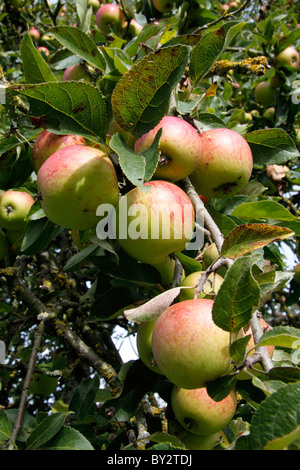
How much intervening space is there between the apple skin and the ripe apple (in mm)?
111

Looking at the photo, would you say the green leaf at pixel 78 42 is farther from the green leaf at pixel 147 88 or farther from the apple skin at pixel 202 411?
the apple skin at pixel 202 411

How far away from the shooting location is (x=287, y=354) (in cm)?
95

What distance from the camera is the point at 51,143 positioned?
1123 mm

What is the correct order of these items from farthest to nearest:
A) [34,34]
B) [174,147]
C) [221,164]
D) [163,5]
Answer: [34,34] < [163,5] < [221,164] < [174,147]

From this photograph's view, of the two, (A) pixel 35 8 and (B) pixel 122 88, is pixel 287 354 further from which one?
(A) pixel 35 8

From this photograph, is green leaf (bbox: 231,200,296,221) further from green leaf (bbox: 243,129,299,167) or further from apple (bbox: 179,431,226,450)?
apple (bbox: 179,431,226,450)

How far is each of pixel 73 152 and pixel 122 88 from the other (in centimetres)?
18

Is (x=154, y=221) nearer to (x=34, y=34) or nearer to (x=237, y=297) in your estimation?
(x=237, y=297)

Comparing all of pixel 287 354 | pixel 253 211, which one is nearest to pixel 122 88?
pixel 253 211

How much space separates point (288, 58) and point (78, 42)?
6.22ft

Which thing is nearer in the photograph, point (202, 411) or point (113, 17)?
point (202, 411)

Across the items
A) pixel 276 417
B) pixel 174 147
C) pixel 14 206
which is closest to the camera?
pixel 276 417

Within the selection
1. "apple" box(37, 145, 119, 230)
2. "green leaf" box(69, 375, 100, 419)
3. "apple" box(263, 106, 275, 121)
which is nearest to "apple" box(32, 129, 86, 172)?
"apple" box(37, 145, 119, 230)

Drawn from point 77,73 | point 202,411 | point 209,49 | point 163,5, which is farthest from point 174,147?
point 163,5
